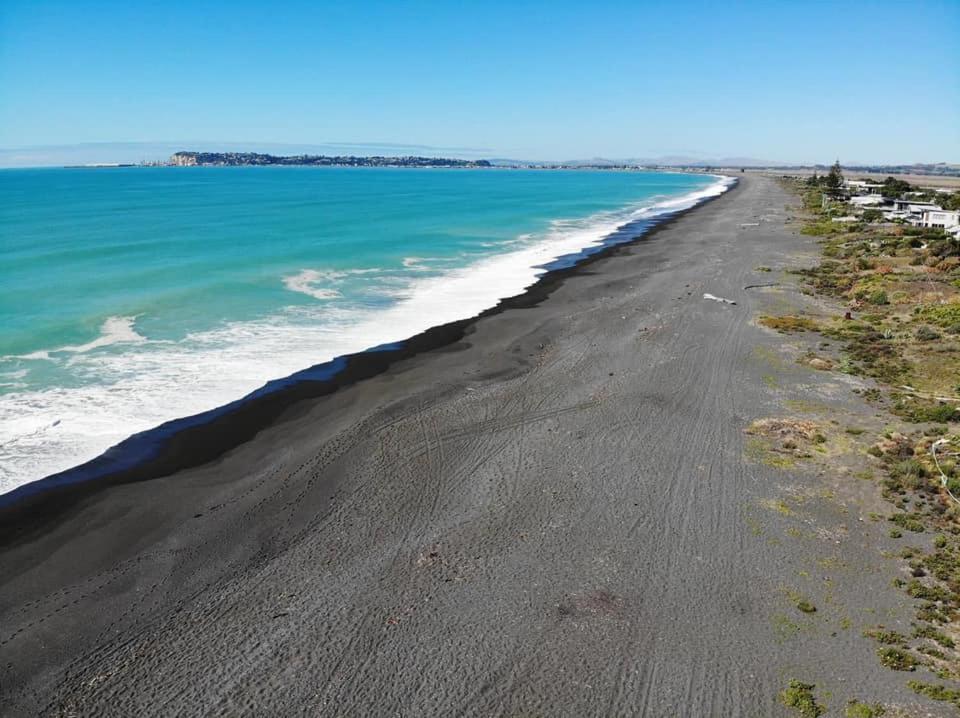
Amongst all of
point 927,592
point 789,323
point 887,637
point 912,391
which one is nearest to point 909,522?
point 927,592

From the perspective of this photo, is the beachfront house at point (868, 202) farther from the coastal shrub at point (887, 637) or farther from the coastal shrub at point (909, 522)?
the coastal shrub at point (887, 637)

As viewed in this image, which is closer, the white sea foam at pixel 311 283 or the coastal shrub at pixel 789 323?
the coastal shrub at pixel 789 323

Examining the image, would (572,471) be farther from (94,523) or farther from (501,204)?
(501,204)

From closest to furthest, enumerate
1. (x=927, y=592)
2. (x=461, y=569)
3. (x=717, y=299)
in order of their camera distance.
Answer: (x=927, y=592), (x=461, y=569), (x=717, y=299)

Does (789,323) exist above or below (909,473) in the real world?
above

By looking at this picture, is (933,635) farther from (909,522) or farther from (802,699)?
(909,522)

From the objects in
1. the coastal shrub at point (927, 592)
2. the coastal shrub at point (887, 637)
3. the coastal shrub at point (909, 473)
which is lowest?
the coastal shrub at point (887, 637)

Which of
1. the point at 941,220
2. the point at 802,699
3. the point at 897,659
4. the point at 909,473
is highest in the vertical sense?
the point at 941,220

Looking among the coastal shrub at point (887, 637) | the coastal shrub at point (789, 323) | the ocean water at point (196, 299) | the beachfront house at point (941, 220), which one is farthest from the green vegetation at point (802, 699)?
the beachfront house at point (941, 220)
